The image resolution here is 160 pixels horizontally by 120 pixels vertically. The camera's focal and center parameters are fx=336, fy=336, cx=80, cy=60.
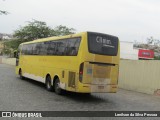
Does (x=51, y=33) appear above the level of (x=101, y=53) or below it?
above

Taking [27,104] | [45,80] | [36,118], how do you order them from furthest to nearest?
1. [45,80]
2. [27,104]
3. [36,118]

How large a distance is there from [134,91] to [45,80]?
5.89m

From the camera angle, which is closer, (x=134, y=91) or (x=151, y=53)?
(x=134, y=91)

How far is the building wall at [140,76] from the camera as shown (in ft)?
64.4

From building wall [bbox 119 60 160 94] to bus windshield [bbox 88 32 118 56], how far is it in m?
4.51

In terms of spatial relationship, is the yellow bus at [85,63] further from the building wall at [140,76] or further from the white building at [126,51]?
the white building at [126,51]

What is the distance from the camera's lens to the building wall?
64.4 ft

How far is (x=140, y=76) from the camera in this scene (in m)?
21.0

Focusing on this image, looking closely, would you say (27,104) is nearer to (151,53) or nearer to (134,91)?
(134,91)

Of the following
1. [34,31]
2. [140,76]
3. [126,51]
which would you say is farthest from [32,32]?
[140,76]

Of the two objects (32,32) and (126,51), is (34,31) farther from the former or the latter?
(126,51)

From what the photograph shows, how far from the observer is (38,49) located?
21.8 m

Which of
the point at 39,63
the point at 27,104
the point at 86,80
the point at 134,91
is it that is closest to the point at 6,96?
the point at 27,104

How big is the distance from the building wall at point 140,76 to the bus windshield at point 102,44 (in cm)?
451
